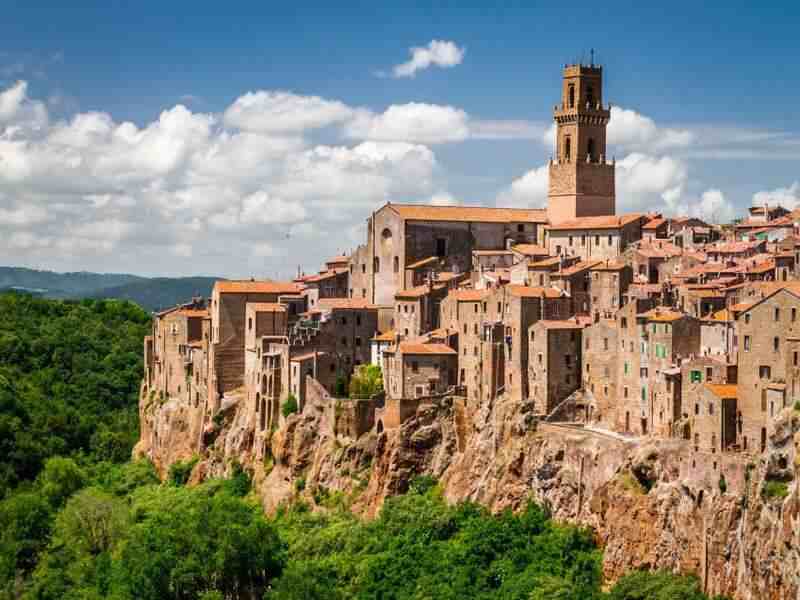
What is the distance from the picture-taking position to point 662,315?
73.2 metres

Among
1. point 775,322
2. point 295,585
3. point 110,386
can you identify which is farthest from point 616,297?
point 110,386

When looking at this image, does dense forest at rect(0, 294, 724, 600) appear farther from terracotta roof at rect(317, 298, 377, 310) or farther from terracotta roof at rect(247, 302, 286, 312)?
terracotta roof at rect(317, 298, 377, 310)

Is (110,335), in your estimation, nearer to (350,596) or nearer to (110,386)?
(110,386)

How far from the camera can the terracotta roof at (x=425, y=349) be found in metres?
84.2

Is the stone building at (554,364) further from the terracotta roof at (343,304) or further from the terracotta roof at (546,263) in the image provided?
the terracotta roof at (343,304)

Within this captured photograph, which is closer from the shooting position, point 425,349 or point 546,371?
point 546,371

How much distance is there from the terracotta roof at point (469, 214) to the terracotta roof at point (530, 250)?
300cm

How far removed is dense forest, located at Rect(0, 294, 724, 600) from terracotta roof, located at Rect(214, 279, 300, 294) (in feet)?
40.3

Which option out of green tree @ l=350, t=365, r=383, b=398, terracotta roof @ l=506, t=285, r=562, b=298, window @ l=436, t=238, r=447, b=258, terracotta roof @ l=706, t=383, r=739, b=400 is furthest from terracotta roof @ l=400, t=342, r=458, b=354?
terracotta roof @ l=706, t=383, r=739, b=400

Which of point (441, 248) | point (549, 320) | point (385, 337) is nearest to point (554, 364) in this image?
point (549, 320)

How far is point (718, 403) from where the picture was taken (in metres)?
65.9

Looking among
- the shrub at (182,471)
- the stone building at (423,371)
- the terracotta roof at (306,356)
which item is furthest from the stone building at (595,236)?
the shrub at (182,471)

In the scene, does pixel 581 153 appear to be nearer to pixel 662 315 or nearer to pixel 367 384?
pixel 367 384

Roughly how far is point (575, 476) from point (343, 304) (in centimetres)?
2459
